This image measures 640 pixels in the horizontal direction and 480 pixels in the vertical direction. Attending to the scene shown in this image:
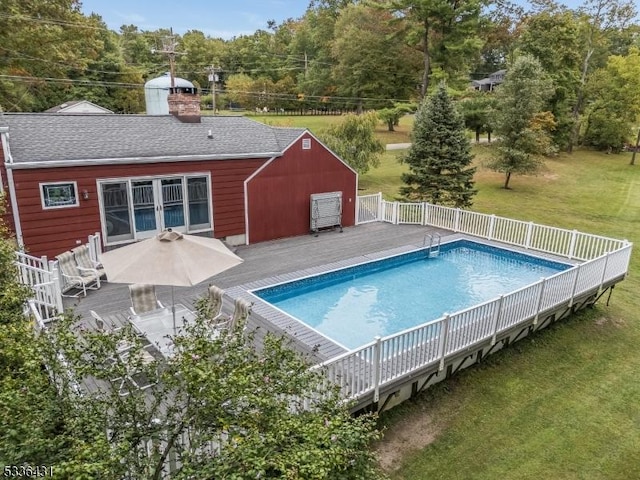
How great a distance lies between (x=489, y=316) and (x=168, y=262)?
5504 millimetres

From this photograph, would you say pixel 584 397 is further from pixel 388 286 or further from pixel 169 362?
pixel 169 362

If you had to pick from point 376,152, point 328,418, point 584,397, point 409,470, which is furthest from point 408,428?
point 376,152

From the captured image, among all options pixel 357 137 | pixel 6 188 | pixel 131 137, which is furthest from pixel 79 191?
pixel 357 137

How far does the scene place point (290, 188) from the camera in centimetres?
1366

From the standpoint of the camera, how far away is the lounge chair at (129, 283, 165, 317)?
7.61 m

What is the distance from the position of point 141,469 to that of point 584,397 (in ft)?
25.6

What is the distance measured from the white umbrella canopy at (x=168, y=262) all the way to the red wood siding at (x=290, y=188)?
641 centimetres

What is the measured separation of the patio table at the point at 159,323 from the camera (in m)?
6.95

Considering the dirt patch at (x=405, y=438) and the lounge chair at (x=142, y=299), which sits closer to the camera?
the dirt patch at (x=405, y=438)

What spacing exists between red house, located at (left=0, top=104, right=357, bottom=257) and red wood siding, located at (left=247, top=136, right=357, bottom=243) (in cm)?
3

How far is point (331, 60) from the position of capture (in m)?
50.5

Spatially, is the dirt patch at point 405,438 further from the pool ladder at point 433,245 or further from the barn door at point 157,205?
the barn door at point 157,205

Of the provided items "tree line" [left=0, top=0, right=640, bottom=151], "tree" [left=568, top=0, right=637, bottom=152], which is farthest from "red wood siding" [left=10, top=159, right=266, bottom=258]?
"tree" [left=568, top=0, right=637, bottom=152]

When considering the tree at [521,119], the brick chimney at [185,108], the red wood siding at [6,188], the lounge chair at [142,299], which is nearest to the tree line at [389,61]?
the tree at [521,119]
